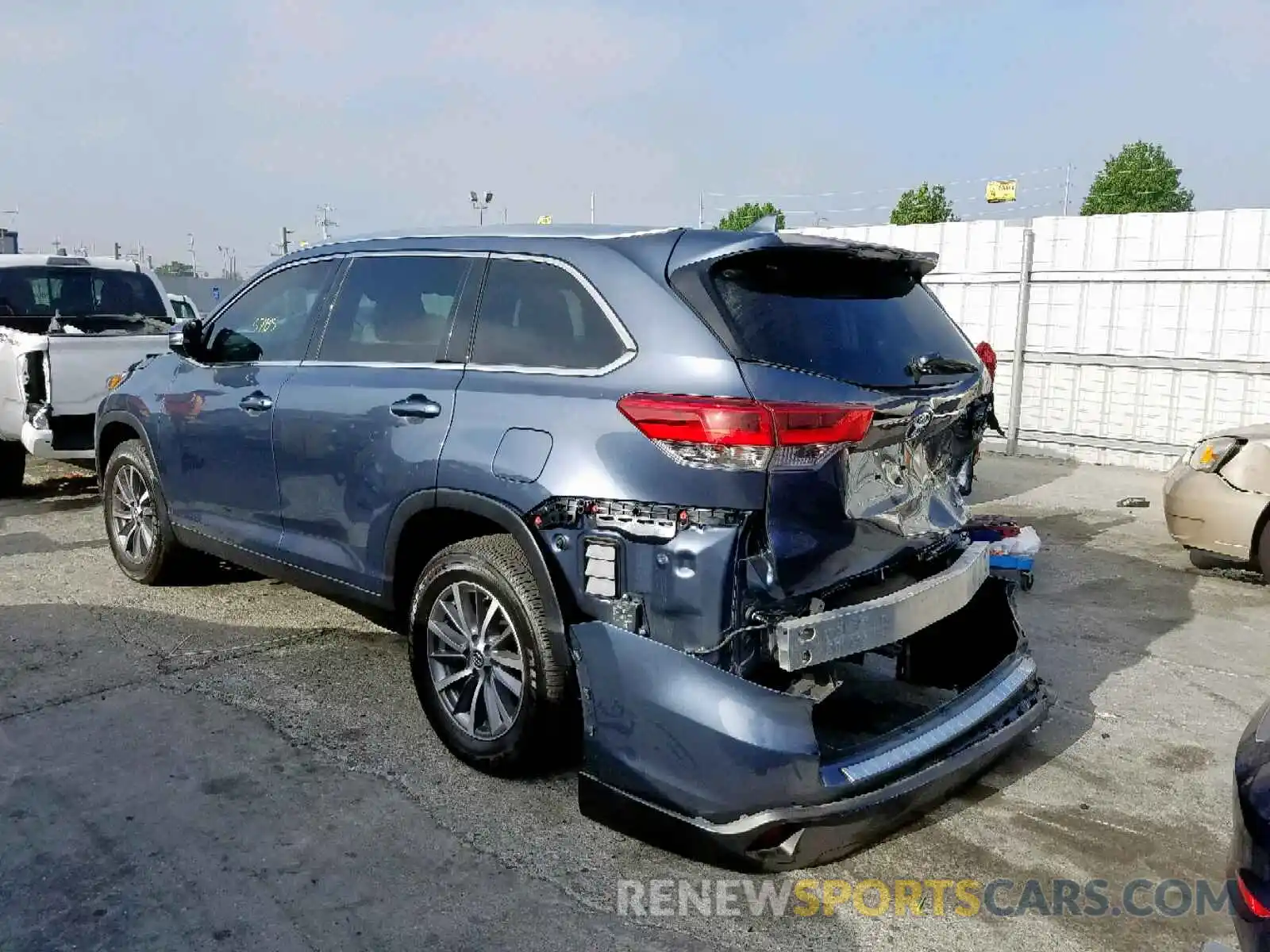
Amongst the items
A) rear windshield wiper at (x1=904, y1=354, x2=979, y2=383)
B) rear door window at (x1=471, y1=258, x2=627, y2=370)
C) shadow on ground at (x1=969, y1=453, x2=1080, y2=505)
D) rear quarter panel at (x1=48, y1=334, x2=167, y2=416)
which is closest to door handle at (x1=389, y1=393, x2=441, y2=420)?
rear door window at (x1=471, y1=258, x2=627, y2=370)

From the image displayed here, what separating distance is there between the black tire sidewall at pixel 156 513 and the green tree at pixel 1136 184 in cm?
4979

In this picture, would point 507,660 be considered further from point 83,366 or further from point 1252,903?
point 83,366

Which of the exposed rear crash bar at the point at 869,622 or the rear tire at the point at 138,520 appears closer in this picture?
the exposed rear crash bar at the point at 869,622

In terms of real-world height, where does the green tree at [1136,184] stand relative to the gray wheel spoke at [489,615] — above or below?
above

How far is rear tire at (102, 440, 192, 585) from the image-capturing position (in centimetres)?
543

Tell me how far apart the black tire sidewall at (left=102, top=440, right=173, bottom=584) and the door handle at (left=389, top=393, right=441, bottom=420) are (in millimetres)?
2227

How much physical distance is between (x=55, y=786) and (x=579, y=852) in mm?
1805

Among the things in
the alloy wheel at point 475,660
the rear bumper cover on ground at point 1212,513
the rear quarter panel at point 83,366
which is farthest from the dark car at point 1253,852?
the rear quarter panel at point 83,366

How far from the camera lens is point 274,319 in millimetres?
4707

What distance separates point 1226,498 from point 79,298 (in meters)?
8.95

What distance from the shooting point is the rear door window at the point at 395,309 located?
382cm

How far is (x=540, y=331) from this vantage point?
346 cm

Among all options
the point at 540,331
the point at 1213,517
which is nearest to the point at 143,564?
the point at 540,331

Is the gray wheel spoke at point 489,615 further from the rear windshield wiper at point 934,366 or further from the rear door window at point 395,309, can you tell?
the rear windshield wiper at point 934,366
